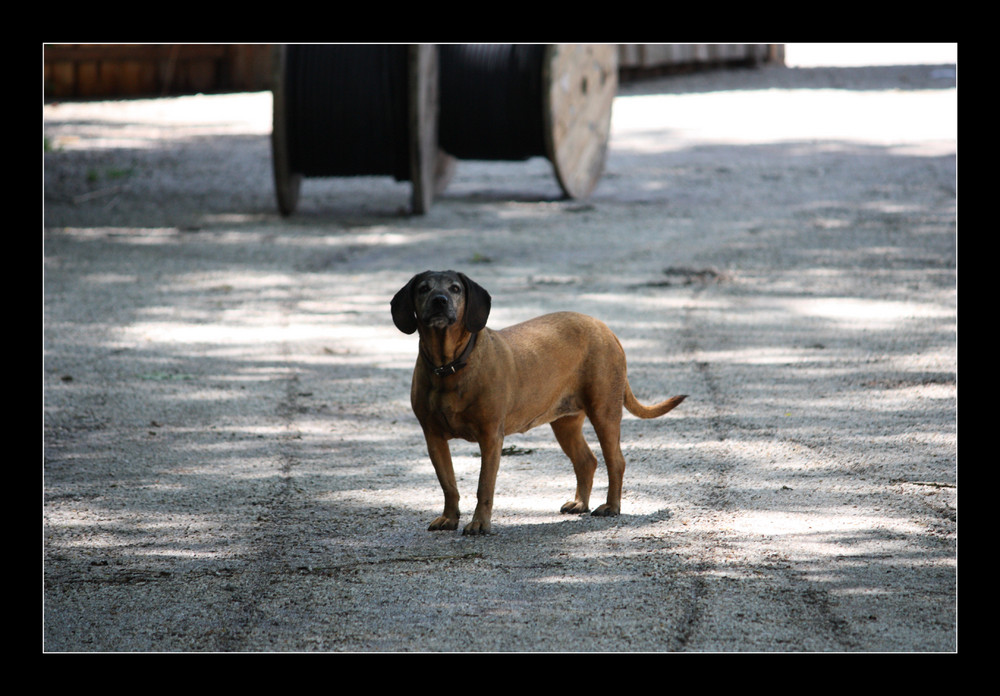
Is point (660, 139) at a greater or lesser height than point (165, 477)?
greater

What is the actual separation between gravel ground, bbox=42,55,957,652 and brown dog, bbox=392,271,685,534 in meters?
0.27

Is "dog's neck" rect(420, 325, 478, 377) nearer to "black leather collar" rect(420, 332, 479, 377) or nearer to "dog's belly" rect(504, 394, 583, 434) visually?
"black leather collar" rect(420, 332, 479, 377)

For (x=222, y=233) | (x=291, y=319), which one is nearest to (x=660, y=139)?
(x=222, y=233)

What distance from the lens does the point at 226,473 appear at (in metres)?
5.68

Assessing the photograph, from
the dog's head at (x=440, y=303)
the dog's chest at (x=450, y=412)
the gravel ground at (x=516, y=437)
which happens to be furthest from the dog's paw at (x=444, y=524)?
the dog's head at (x=440, y=303)

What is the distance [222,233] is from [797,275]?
18.2ft

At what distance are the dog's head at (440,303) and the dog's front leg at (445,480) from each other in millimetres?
505

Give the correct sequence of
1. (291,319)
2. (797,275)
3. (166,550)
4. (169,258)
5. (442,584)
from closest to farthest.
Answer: (442,584) < (166,550) < (291,319) < (797,275) < (169,258)

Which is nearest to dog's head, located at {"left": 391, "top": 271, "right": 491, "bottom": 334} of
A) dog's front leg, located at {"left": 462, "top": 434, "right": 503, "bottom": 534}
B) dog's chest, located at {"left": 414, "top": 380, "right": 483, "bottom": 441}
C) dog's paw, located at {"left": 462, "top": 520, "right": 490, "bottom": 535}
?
dog's chest, located at {"left": 414, "top": 380, "right": 483, "bottom": 441}

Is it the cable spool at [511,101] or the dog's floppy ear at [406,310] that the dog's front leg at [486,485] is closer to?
the dog's floppy ear at [406,310]

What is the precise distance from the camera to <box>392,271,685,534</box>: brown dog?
4395mm

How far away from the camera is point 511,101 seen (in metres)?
11.8

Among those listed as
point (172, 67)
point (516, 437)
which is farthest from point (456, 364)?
point (172, 67)

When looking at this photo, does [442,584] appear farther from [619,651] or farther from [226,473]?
[226,473]
